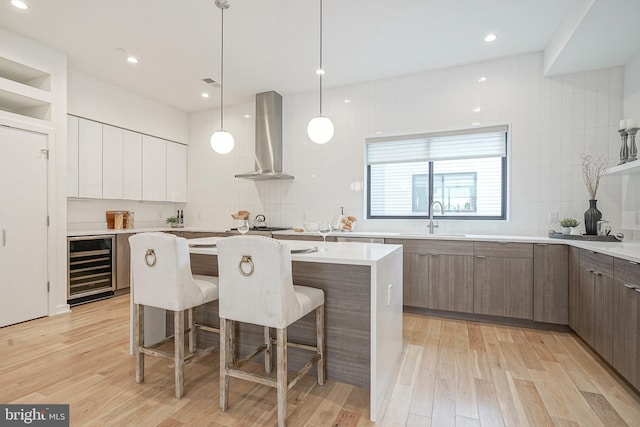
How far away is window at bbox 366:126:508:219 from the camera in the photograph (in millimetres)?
3654

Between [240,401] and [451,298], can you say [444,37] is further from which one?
[240,401]

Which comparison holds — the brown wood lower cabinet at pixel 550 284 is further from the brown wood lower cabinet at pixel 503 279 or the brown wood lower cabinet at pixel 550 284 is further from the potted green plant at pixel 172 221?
the potted green plant at pixel 172 221

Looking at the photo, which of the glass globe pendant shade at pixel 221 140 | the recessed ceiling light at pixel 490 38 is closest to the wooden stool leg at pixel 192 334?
the glass globe pendant shade at pixel 221 140

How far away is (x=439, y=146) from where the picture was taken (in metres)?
3.85

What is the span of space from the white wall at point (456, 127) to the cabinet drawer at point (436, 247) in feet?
1.75

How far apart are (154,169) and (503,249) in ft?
16.1

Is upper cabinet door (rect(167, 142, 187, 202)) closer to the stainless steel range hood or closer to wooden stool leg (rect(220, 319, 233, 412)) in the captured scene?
the stainless steel range hood

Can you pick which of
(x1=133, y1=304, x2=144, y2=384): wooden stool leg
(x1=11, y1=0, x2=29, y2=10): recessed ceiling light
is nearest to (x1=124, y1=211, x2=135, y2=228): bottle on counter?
(x1=11, y1=0, x2=29, y2=10): recessed ceiling light

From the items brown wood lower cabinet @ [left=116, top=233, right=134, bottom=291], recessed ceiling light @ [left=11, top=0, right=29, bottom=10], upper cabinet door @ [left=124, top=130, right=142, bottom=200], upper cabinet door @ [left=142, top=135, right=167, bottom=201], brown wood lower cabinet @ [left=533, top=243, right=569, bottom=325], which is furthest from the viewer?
upper cabinet door @ [left=142, top=135, right=167, bottom=201]

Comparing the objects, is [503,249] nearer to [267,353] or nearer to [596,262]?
[596,262]

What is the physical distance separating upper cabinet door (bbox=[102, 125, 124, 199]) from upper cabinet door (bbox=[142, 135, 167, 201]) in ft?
1.16

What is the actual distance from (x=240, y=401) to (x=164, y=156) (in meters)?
4.36

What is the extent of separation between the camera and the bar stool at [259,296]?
1612 mm

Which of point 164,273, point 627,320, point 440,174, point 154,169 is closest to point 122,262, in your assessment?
point 154,169
